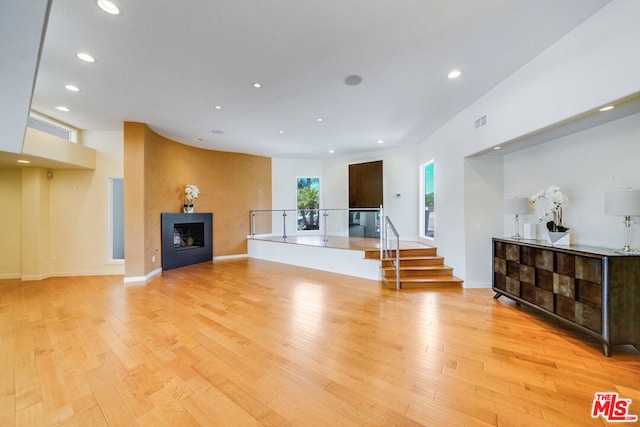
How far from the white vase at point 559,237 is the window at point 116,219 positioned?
820 cm

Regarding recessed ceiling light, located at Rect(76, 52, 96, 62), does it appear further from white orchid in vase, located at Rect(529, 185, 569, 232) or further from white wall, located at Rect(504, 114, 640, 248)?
white wall, located at Rect(504, 114, 640, 248)

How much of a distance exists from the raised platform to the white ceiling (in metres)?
2.85

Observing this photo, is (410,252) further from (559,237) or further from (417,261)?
(559,237)

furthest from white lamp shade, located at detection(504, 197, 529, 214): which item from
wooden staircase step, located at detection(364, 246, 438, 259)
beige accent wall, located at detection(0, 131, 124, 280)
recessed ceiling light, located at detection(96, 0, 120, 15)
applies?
beige accent wall, located at detection(0, 131, 124, 280)

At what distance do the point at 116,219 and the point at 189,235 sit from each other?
5.51 feet

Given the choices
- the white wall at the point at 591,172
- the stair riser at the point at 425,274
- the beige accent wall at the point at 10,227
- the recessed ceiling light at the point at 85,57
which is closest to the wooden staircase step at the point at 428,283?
the stair riser at the point at 425,274

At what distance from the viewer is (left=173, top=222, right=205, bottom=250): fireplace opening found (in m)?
6.56

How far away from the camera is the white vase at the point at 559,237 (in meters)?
3.01

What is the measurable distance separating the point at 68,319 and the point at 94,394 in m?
2.12

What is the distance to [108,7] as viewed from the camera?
7.06ft

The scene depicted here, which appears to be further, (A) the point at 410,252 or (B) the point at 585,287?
(A) the point at 410,252

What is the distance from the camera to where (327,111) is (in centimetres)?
449

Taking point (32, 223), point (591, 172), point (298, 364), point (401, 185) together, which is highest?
point (401, 185)

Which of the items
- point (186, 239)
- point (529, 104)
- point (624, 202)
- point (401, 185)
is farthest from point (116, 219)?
point (624, 202)
